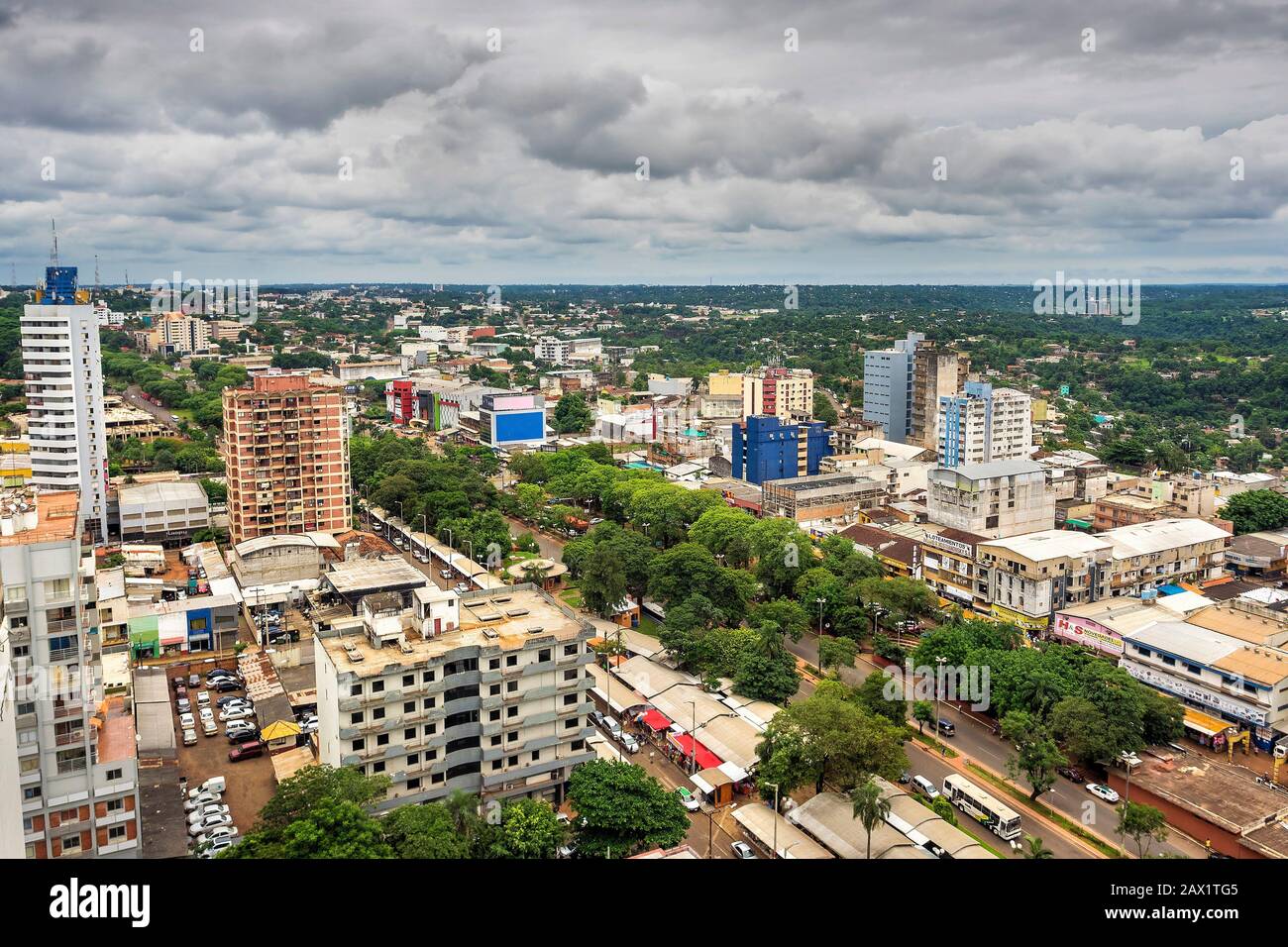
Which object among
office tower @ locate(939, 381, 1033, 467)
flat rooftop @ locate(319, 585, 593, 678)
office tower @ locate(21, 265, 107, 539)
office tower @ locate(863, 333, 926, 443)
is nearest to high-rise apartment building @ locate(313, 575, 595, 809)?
flat rooftop @ locate(319, 585, 593, 678)

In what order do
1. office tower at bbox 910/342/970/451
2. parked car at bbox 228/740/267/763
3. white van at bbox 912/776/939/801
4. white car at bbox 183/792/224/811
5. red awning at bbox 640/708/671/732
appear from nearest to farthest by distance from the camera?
white car at bbox 183/792/224/811 → white van at bbox 912/776/939/801 → parked car at bbox 228/740/267/763 → red awning at bbox 640/708/671/732 → office tower at bbox 910/342/970/451

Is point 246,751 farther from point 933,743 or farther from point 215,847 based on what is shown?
point 933,743

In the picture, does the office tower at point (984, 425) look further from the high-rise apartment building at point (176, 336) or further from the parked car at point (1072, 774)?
the high-rise apartment building at point (176, 336)

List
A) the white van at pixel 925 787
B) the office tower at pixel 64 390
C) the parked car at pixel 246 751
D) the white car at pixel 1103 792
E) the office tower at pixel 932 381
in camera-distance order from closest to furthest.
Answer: the white van at pixel 925 787 → the white car at pixel 1103 792 → the parked car at pixel 246 751 → the office tower at pixel 64 390 → the office tower at pixel 932 381

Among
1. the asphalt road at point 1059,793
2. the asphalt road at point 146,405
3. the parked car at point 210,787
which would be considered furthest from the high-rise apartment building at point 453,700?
the asphalt road at point 146,405

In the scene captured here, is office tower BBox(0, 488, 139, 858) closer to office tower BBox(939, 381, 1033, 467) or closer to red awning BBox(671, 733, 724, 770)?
red awning BBox(671, 733, 724, 770)

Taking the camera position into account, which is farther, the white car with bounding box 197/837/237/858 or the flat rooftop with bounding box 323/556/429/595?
the flat rooftop with bounding box 323/556/429/595

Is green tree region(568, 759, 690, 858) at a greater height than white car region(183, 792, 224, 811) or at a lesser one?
greater
